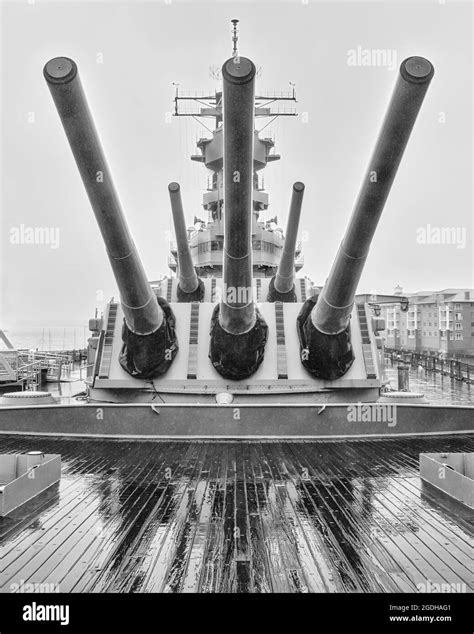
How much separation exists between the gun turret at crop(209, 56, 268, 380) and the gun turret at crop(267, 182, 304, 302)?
7.93ft

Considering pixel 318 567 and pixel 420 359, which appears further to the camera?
pixel 420 359

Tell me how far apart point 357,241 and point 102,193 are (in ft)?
8.48

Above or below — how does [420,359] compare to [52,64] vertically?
below

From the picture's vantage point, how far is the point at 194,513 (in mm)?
3445

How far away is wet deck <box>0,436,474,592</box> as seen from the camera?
8.16ft

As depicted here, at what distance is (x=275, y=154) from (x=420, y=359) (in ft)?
33.5

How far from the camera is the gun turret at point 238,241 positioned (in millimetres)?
4008

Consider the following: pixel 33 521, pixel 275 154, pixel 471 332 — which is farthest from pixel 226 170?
pixel 471 332

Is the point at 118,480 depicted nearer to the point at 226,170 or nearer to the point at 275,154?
the point at 226,170
